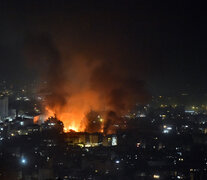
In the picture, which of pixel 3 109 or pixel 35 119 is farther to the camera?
pixel 3 109

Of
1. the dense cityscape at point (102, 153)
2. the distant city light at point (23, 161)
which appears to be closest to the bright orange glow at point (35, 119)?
the dense cityscape at point (102, 153)

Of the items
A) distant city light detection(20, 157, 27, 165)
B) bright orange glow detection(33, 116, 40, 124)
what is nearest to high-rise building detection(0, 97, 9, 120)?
bright orange glow detection(33, 116, 40, 124)

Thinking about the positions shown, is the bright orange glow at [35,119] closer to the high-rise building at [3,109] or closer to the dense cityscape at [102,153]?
the dense cityscape at [102,153]

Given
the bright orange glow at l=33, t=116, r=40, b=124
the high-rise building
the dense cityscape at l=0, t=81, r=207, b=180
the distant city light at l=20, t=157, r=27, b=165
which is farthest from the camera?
the high-rise building

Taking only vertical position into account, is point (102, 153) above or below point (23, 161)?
above

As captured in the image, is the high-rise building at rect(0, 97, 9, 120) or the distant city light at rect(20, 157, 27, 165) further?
the high-rise building at rect(0, 97, 9, 120)

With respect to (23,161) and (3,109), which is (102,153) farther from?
(3,109)

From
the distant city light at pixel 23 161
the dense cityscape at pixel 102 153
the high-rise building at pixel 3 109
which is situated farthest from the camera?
the high-rise building at pixel 3 109

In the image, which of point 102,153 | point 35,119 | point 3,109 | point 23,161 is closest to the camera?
point 23,161

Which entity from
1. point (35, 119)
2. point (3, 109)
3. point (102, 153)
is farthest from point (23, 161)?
point (3, 109)

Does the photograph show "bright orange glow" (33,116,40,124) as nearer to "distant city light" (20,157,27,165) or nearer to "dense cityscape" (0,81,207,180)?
"dense cityscape" (0,81,207,180)

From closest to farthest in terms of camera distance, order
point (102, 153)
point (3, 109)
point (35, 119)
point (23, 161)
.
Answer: point (23, 161)
point (102, 153)
point (35, 119)
point (3, 109)
